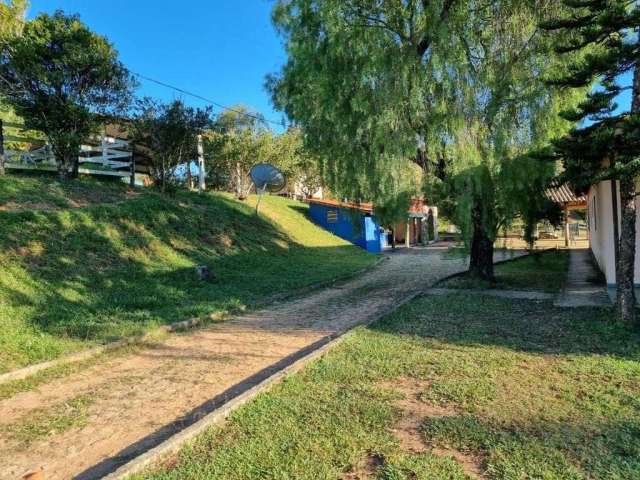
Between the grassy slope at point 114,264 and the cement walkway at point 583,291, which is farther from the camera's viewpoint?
the cement walkway at point 583,291

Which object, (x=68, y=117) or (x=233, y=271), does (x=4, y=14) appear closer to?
(x=68, y=117)

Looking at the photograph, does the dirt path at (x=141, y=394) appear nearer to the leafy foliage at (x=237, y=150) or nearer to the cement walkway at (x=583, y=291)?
the cement walkway at (x=583, y=291)

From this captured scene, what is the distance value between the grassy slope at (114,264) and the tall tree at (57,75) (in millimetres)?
1528

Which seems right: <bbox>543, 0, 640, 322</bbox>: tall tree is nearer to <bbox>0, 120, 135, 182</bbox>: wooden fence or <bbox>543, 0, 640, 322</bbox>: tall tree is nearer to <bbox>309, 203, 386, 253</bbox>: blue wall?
<bbox>0, 120, 135, 182</bbox>: wooden fence

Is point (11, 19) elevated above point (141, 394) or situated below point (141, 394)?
above

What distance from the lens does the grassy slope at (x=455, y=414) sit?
2779mm

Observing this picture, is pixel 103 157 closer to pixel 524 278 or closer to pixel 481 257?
pixel 481 257

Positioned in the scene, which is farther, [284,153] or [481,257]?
[284,153]

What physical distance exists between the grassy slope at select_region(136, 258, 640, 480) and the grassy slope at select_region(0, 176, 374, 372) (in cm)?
318

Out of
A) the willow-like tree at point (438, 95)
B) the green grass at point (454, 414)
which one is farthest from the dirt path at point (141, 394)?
the willow-like tree at point (438, 95)

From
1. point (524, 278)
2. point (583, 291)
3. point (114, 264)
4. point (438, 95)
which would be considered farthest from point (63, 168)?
point (583, 291)

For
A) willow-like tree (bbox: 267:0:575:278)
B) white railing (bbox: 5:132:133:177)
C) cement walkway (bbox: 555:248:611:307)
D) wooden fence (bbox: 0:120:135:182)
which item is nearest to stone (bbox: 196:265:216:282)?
willow-like tree (bbox: 267:0:575:278)

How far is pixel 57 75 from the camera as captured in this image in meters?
11.6

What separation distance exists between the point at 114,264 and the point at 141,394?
235 inches
